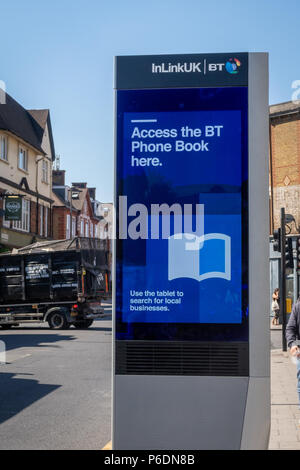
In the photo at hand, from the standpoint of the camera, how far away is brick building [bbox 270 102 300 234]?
102 feet

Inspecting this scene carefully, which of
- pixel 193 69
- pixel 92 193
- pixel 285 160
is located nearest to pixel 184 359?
pixel 193 69

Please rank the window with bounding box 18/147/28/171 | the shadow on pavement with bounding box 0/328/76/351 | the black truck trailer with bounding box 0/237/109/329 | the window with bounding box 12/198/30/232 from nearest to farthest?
the shadow on pavement with bounding box 0/328/76/351 → the black truck trailer with bounding box 0/237/109/329 → the window with bounding box 12/198/30/232 → the window with bounding box 18/147/28/171

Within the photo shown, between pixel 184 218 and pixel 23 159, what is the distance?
3827cm

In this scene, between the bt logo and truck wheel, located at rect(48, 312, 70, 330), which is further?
truck wheel, located at rect(48, 312, 70, 330)

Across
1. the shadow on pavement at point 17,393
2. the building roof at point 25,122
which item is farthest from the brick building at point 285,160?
the shadow on pavement at point 17,393

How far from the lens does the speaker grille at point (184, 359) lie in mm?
4309

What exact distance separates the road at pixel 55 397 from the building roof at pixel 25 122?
24.7 m

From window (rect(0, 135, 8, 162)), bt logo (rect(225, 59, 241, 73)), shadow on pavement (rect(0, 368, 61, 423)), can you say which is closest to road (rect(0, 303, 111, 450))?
shadow on pavement (rect(0, 368, 61, 423))

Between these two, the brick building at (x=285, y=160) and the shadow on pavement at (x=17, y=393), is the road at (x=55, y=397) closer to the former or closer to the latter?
the shadow on pavement at (x=17, y=393)

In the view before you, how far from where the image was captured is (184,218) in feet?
14.4

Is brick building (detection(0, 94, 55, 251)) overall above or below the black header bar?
above

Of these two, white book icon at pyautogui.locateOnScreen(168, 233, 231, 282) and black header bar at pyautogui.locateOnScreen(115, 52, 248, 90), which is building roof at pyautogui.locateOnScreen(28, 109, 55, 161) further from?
white book icon at pyautogui.locateOnScreen(168, 233, 231, 282)

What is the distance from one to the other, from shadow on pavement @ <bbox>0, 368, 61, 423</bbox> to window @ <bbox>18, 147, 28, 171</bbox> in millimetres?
30462

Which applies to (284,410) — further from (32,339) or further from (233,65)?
(32,339)
